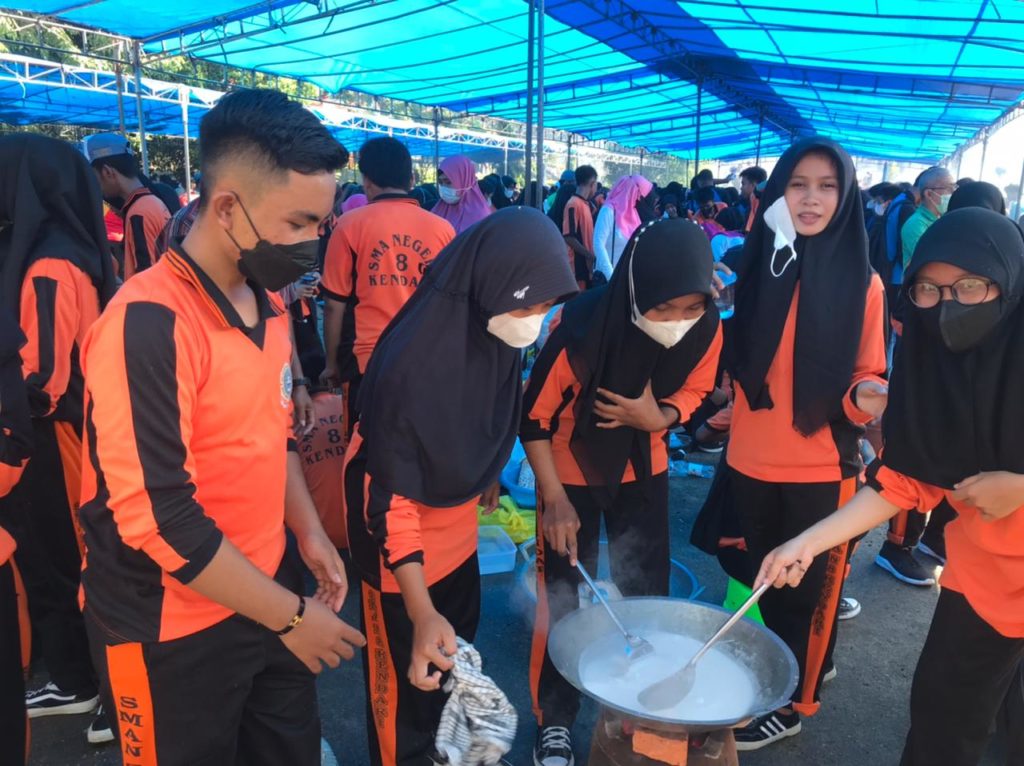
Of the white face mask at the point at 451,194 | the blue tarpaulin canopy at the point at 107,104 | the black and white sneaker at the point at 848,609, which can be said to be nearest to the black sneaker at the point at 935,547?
the black and white sneaker at the point at 848,609

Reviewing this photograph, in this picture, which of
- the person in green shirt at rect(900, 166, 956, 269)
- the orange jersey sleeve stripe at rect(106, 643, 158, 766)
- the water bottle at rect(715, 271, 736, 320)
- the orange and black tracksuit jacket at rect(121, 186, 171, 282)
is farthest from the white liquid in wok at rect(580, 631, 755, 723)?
the person in green shirt at rect(900, 166, 956, 269)

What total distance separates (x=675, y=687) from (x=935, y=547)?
2.77 m

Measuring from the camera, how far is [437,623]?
4.91 feet

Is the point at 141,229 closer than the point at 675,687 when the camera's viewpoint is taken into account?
No

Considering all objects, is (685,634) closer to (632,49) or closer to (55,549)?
(55,549)

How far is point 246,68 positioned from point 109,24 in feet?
8.67

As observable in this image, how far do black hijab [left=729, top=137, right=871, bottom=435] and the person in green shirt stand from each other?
3712 millimetres

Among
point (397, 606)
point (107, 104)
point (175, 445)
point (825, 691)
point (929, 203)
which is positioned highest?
point (107, 104)

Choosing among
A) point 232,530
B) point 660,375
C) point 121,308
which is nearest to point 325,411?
point 660,375

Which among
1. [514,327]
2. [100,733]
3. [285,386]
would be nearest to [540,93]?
[514,327]

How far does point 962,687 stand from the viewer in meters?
1.70

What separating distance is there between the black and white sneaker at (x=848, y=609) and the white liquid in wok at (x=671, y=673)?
170 centimetres

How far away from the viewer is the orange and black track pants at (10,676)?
63.3 inches

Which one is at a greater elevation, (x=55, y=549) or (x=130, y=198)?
(x=130, y=198)
